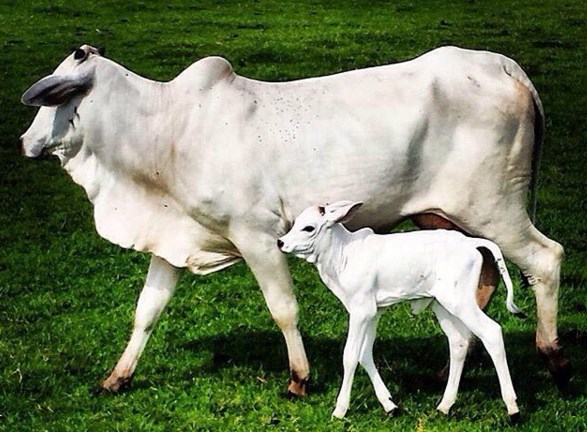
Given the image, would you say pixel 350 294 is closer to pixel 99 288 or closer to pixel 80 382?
pixel 80 382

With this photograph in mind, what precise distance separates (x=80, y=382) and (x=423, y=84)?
2566 mm

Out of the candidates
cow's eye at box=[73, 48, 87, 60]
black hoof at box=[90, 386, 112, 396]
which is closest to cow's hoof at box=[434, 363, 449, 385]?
black hoof at box=[90, 386, 112, 396]

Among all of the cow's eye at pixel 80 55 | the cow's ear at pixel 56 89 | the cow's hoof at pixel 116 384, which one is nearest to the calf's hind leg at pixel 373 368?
the cow's hoof at pixel 116 384

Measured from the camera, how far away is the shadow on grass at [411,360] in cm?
677

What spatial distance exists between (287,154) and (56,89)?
1.27 metres

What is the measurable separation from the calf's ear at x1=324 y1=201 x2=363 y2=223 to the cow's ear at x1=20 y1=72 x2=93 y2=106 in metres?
1.58

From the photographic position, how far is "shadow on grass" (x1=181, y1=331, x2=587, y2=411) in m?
6.77

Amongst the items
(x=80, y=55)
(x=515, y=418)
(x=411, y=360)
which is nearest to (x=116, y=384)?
(x=411, y=360)

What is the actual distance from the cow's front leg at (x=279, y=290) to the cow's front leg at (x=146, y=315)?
67cm

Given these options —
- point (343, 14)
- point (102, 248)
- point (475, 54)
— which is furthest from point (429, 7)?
point (475, 54)

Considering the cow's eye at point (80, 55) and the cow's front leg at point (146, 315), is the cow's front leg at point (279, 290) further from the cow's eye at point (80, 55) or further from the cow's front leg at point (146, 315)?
the cow's eye at point (80, 55)

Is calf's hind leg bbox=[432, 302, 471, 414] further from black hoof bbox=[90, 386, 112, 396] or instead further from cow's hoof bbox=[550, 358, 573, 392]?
black hoof bbox=[90, 386, 112, 396]

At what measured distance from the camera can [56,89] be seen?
6469 millimetres

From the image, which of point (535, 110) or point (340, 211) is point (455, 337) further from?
point (535, 110)
